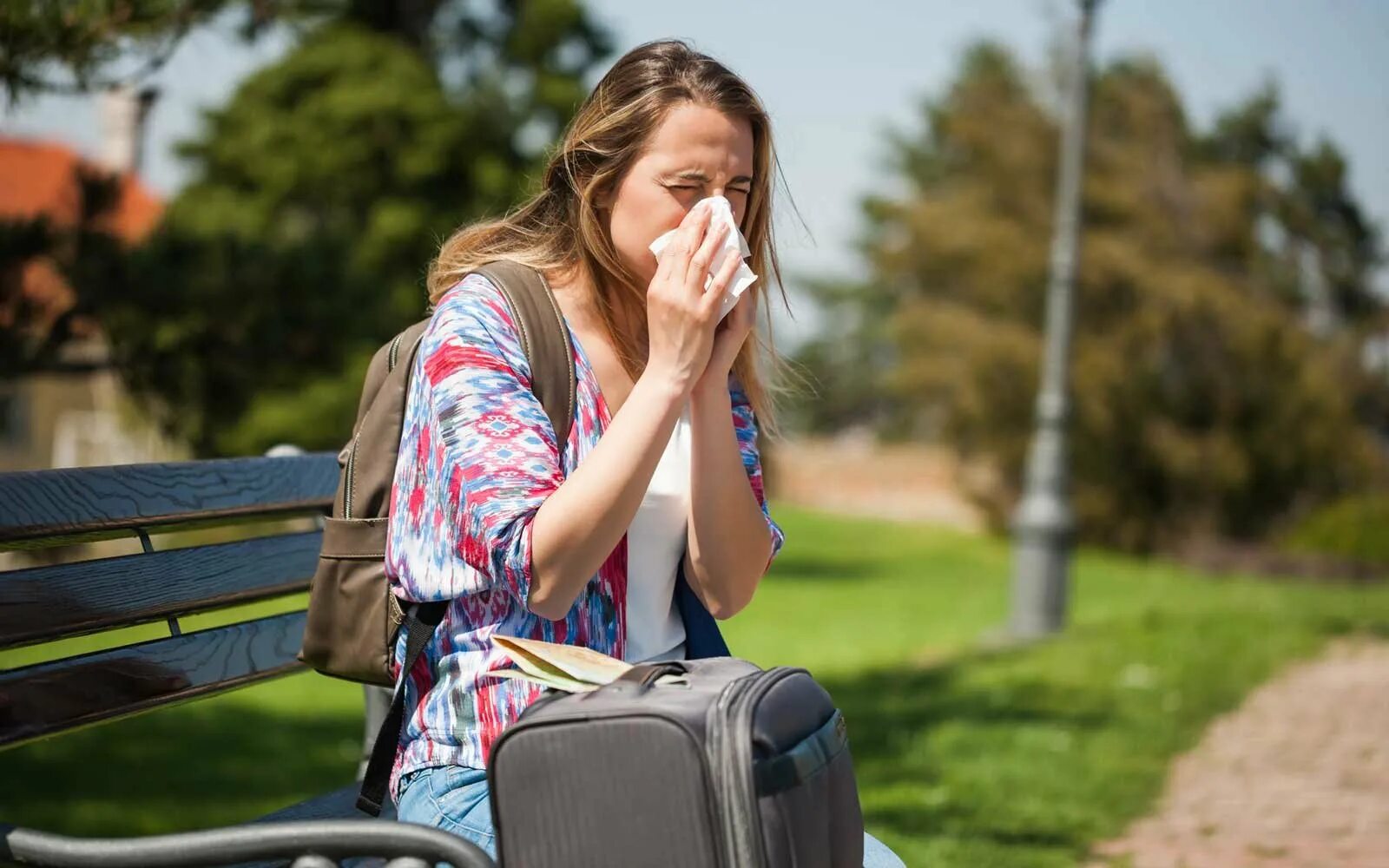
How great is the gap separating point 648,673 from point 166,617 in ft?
3.56

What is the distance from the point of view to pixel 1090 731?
669cm

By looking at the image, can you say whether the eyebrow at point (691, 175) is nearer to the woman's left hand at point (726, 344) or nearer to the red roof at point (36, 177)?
the woman's left hand at point (726, 344)

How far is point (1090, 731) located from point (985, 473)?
26303mm

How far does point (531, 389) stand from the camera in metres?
2.18

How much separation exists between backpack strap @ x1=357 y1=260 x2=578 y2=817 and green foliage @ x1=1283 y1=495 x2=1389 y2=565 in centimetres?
2216

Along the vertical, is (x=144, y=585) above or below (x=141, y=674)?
above

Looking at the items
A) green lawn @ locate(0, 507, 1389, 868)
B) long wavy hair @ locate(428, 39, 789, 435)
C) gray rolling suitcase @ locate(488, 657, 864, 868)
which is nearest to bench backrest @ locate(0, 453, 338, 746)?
long wavy hair @ locate(428, 39, 789, 435)

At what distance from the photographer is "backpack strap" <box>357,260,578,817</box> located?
2.16 m

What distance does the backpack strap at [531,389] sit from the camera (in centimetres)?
216

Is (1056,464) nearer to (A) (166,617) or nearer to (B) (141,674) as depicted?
(A) (166,617)

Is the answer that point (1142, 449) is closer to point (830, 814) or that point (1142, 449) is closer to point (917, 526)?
point (917, 526)

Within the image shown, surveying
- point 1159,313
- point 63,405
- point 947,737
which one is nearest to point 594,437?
point 947,737

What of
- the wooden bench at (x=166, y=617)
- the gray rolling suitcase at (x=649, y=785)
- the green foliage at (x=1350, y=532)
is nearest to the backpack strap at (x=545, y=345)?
the gray rolling suitcase at (x=649, y=785)

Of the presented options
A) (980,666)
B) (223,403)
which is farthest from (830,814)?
(980,666)
